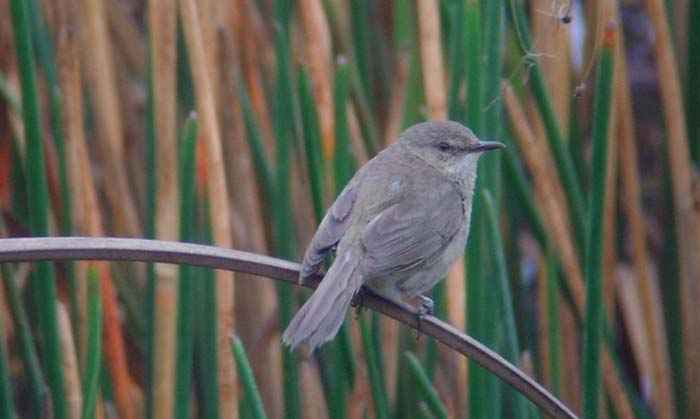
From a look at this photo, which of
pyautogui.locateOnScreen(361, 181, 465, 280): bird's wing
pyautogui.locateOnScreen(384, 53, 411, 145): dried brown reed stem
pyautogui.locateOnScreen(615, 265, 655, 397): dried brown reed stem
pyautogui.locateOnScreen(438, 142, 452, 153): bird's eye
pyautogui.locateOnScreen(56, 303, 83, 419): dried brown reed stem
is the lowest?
pyautogui.locateOnScreen(615, 265, 655, 397): dried brown reed stem

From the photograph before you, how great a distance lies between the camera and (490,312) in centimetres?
197

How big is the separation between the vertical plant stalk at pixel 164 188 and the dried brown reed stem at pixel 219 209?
5 centimetres

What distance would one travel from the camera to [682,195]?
8.26ft

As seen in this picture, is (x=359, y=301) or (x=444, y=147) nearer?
(x=359, y=301)

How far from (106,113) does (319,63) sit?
0.55 m

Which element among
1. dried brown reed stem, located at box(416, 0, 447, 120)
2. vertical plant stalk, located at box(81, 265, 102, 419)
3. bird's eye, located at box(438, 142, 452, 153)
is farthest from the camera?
bird's eye, located at box(438, 142, 452, 153)

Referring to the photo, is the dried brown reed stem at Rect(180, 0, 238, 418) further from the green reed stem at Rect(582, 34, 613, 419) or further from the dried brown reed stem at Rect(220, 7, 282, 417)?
the green reed stem at Rect(582, 34, 613, 419)

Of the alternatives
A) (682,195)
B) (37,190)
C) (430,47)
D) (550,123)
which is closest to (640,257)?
(682,195)

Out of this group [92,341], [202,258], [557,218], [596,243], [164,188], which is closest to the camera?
[202,258]

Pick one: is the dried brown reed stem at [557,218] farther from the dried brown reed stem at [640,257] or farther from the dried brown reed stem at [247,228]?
the dried brown reed stem at [247,228]

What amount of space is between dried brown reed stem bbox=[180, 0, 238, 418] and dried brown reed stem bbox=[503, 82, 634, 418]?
2.17 feet

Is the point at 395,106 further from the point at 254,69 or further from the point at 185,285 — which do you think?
the point at 185,285

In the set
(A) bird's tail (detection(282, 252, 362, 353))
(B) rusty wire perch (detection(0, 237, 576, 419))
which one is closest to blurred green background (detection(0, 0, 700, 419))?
(A) bird's tail (detection(282, 252, 362, 353))

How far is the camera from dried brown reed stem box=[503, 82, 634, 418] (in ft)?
7.92
